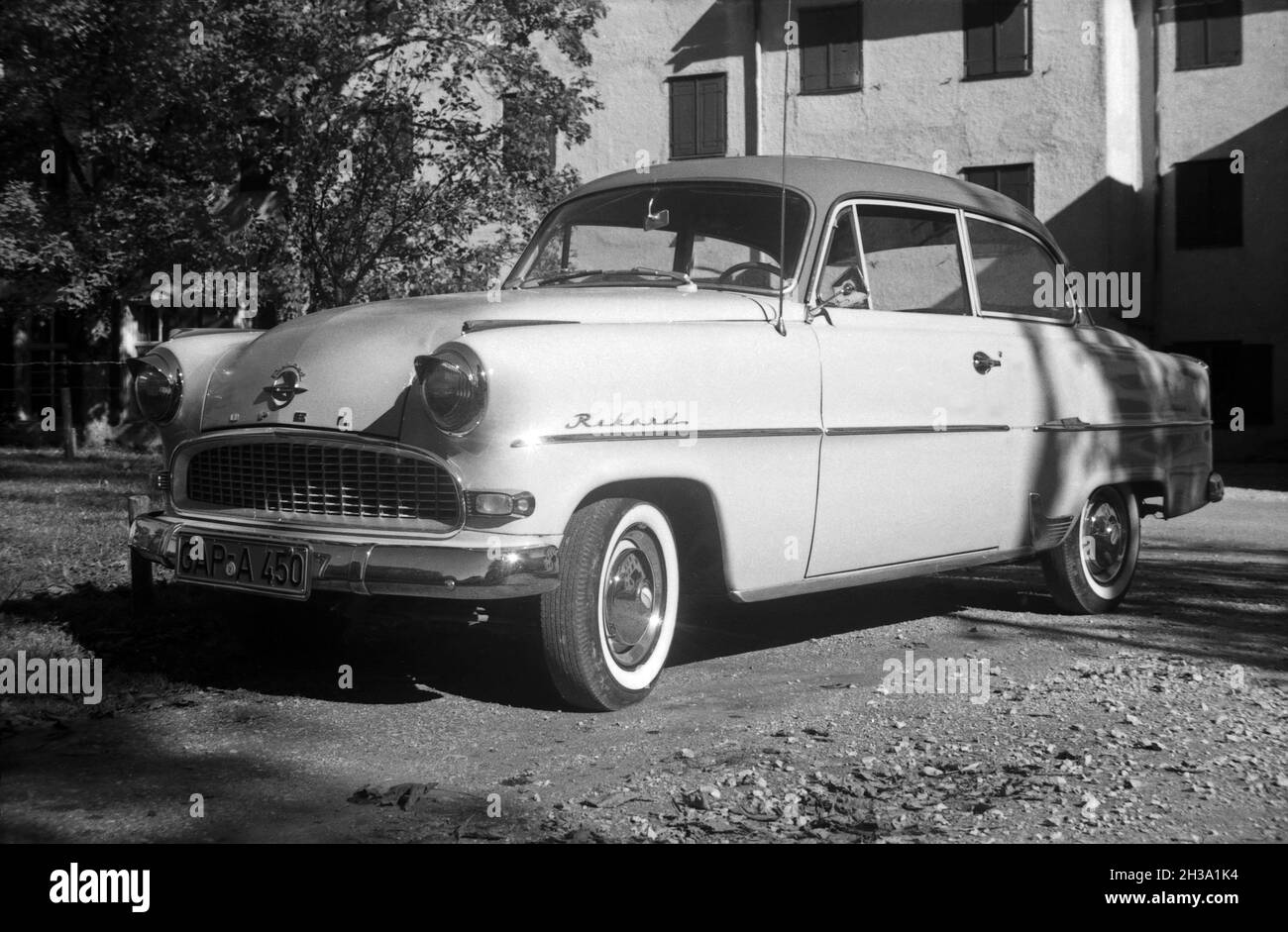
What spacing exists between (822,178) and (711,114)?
20.0 metres

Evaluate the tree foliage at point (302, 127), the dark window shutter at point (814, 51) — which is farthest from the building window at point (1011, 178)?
the tree foliage at point (302, 127)

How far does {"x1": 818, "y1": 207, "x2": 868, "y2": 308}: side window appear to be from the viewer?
5527mm

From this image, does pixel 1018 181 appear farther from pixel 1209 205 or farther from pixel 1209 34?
pixel 1209 34

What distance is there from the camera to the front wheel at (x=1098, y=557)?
6.82 meters

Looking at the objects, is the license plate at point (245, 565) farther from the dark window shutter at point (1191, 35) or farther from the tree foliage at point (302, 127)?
the dark window shutter at point (1191, 35)

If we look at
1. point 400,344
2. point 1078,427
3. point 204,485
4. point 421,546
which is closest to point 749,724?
point 421,546

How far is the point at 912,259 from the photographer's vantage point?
6.13 metres

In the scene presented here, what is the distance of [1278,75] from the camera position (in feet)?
73.2

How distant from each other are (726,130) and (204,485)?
21.2 metres

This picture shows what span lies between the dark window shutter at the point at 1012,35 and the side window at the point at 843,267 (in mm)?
18905
